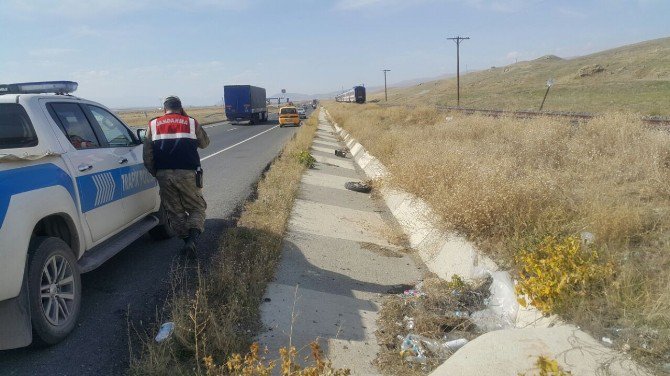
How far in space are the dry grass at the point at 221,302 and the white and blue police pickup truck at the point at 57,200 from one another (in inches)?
29.5

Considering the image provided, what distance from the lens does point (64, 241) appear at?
396 centimetres

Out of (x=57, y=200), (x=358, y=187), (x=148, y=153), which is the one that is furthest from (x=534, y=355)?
(x=358, y=187)

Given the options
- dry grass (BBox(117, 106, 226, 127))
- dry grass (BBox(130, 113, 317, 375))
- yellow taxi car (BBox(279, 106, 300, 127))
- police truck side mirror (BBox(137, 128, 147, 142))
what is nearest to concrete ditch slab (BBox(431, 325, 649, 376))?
dry grass (BBox(130, 113, 317, 375))

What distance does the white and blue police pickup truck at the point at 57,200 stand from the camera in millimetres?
3283

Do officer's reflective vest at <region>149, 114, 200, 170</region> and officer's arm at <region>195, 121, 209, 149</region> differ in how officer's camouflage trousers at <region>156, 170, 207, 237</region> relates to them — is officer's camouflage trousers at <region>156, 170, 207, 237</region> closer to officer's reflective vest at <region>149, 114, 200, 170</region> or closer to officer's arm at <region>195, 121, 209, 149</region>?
officer's reflective vest at <region>149, 114, 200, 170</region>

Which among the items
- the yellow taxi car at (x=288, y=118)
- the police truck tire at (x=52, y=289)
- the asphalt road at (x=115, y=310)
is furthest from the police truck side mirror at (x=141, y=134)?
the yellow taxi car at (x=288, y=118)

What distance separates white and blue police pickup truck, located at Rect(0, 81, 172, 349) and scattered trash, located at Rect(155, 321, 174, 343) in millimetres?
705

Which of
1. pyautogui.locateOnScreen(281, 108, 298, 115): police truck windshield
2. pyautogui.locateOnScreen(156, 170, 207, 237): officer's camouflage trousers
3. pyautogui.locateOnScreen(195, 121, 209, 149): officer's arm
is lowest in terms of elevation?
pyautogui.locateOnScreen(156, 170, 207, 237): officer's camouflage trousers

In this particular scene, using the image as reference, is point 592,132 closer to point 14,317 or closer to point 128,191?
point 128,191

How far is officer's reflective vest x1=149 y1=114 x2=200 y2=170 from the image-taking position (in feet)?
17.8

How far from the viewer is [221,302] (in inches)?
175

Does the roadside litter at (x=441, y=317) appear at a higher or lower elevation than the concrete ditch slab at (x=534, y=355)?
lower

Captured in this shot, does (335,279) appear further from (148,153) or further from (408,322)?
(148,153)

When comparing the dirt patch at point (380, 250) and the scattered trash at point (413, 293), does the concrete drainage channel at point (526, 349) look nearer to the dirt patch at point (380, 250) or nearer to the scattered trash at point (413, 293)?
the scattered trash at point (413, 293)
